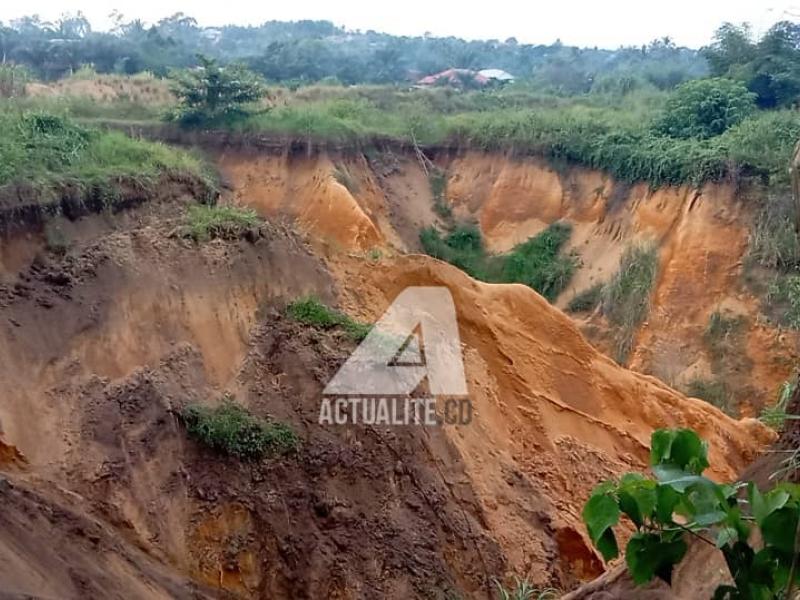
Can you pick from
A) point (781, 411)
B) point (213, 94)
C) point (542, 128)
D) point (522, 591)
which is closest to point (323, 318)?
point (522, 591)

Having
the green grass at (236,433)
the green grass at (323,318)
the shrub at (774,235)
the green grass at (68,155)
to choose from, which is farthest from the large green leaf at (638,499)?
the shrub at (774,235)

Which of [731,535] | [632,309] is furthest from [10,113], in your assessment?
[632,309]

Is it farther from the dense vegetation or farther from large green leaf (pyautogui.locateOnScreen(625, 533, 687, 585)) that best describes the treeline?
large green leaf (pyautogui.locateOnScreen(625, 533, 687, 585))

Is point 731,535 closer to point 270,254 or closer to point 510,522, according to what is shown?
point 510,522

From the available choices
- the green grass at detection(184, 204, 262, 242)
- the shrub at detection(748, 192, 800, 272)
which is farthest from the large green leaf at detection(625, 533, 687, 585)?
the shrub at detection(748, 192, 800, 272)

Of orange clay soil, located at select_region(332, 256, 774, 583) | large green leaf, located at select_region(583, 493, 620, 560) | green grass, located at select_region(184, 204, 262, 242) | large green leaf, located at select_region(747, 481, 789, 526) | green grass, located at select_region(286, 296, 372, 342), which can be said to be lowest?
orange clay soil, located at select_region(332, 256, 774, 583)

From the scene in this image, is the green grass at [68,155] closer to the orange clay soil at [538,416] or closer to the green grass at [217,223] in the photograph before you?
the green grass at [217,223]
